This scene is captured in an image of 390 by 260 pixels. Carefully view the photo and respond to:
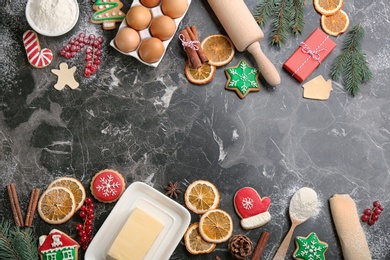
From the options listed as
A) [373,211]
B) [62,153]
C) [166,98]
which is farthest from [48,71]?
[373,211]

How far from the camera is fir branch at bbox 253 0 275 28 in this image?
6.41 feet

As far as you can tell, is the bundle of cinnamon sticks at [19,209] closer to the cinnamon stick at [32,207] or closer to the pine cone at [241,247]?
the cinnamon stick at [32,207]

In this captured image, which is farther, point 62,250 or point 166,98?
point 166,98

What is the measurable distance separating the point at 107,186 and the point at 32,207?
0.27 m

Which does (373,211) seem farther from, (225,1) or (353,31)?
(225,1)

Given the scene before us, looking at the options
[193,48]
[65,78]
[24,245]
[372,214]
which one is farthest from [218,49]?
[24,245]

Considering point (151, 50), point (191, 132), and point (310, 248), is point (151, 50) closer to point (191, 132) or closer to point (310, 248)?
point (191, 132)

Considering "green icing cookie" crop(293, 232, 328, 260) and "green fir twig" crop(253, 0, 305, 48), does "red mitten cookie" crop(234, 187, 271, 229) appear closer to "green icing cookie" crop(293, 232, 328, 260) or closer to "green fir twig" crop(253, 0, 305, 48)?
"green icing cookie" crop(293, 232, 328, 260)

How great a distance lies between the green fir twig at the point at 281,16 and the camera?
1955 mm

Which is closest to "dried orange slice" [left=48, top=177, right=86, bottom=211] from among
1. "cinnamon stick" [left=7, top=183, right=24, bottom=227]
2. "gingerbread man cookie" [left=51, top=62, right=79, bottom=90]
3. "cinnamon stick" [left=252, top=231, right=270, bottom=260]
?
"cinnamon stick" [left=7, top=183, right=24, bottom=227]

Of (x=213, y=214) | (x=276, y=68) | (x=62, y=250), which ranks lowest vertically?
(x=62, y=250)

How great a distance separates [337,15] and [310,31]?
12 centimetres

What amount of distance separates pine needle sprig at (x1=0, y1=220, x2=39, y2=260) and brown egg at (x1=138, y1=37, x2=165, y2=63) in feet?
2.35

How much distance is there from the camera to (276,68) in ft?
6.45
